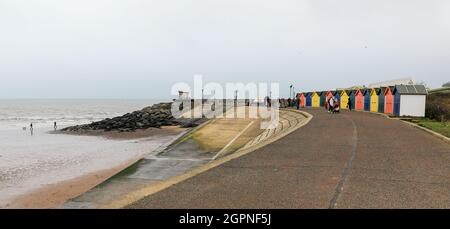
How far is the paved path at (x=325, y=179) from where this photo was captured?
22.1 feet

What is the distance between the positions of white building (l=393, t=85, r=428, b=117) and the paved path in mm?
14543

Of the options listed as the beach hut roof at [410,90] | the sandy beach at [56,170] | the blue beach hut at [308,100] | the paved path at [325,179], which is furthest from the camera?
the blue beach hut at [308,100]

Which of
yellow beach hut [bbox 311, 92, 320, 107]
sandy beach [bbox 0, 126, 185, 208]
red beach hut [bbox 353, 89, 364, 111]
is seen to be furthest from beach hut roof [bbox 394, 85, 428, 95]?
yellow beach hut [bbox 311, 92, 320, 107]

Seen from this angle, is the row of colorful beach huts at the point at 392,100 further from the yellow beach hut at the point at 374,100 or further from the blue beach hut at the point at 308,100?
the blue beach hut at the point at 308,100

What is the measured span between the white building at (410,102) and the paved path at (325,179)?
14543 mm

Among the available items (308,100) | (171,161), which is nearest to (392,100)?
(171,161)

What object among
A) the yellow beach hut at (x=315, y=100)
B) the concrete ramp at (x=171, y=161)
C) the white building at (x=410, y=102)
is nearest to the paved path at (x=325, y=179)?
the concrete ramp at (x=171, y=161)

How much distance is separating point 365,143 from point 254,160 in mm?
4675

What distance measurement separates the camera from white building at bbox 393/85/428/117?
87.8ft

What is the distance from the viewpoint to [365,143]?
13.2 metres

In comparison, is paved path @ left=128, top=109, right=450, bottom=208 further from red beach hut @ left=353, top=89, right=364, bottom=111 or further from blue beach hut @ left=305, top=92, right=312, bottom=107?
blue beach hut @ left=305, top=92, right=312, bottom=107

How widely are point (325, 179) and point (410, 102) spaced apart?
70.4 feet

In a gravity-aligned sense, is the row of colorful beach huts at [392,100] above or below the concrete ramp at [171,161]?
above

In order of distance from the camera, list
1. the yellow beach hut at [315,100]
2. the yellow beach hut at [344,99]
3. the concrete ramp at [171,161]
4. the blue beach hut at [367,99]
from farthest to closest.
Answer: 1. the yellow beach hut at [315,100]
2. the yellow beach hut at [344,99]
3. the blue beach hut at [367,99]
4. the concrete ramp at [171,161]
